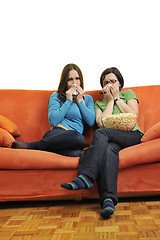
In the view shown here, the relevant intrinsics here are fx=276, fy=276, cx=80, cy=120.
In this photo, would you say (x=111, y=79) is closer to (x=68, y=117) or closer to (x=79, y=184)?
(x=68, y=117)

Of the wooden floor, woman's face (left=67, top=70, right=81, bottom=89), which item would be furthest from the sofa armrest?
woman's face (left=67, top=70, right=81, bottom=89)

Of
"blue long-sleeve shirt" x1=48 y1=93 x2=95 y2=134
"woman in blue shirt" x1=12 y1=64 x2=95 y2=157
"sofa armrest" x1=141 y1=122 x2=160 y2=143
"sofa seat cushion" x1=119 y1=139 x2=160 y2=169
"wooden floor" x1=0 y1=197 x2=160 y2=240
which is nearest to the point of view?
"wooden floor" x1=0 y1=197 x2=160 y2=240

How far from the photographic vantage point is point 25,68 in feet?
9.72

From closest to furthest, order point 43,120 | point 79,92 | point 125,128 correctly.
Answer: point 125,128, point 79,92, point 43,120

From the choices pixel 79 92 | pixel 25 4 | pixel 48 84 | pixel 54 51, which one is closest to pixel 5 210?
pixel 79 92

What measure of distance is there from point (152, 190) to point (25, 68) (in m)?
1.89

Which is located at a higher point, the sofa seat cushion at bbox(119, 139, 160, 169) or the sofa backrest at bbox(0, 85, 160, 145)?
the sofa backrest at bbox(0, 85, 160, 145)

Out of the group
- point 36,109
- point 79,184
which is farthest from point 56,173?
point 36,109

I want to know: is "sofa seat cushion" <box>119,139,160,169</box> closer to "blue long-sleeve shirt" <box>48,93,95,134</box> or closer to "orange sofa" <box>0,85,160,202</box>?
"orange sofa" <box>0,85,160,202</box>

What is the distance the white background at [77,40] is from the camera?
287cm

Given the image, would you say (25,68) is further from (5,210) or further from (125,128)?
(5,210)

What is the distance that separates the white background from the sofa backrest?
0.47m

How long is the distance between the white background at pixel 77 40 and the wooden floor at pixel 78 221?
4.86ft

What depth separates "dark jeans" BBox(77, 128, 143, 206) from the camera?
5.19 feet
